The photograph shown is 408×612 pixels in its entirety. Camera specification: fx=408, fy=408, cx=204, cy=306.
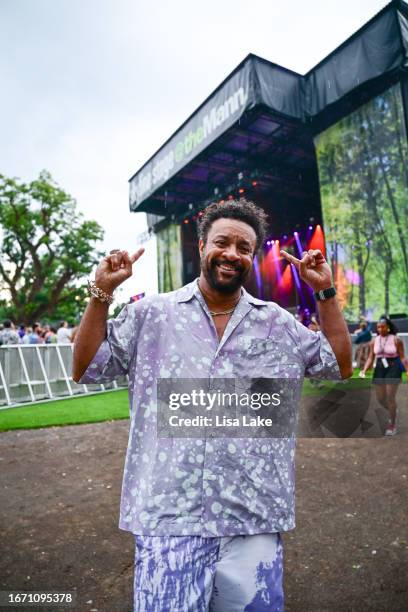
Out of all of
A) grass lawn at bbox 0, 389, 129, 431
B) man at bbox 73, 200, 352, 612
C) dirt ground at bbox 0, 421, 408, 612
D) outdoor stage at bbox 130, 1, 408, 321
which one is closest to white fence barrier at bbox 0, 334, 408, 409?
grass lawn at bbox 0, 389, 129, 431

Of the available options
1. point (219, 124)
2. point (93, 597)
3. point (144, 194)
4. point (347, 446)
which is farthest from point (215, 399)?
point (144, 194)

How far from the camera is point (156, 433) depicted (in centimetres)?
159

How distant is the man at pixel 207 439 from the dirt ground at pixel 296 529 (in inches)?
62.1

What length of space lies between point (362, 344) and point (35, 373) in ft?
30.0

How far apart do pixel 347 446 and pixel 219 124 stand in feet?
44.3

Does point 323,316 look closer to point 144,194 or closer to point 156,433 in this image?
point 156,433

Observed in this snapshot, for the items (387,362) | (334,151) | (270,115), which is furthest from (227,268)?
(270,115)

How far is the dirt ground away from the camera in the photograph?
9.30 ft

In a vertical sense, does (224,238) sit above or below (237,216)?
below

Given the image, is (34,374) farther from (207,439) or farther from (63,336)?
(207,439)

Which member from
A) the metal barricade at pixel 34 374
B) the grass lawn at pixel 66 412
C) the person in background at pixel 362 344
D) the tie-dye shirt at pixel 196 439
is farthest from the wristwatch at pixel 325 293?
the person in background at pixel 362 344

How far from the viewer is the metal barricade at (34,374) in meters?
10.2

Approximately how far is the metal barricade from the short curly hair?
9369 millimetres

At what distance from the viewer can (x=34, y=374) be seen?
11.1 metres
